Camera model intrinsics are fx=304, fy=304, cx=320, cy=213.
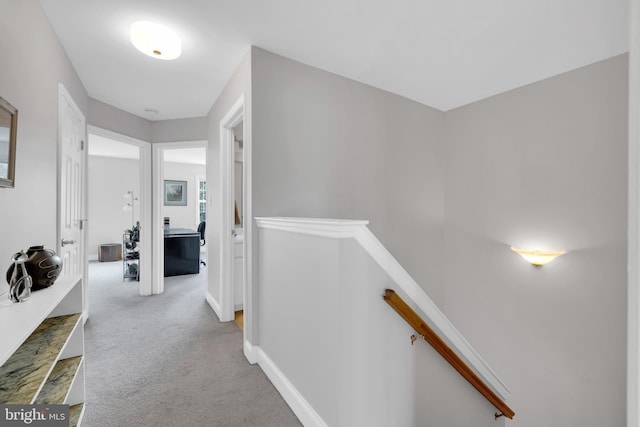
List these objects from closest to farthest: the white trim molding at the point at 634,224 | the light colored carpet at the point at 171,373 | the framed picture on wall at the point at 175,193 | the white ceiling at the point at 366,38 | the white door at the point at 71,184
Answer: the white trim molding at the point at 634,224, the light colored carpet at the point at 171,373, the white ceiling at the point at 366,38, the white door at the point at 71,184, the framed picture on wall at the point at 175,193

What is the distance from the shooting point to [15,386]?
108cm

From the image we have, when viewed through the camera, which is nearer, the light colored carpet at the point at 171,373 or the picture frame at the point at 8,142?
the picture frame at the point at 8,142

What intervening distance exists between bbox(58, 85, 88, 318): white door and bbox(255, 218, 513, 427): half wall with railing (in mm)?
1870

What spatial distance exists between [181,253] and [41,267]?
383cm

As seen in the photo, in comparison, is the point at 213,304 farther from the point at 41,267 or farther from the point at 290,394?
the point at 41,267

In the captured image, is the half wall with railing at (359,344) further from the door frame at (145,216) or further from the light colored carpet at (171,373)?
the door frame at (145,216)

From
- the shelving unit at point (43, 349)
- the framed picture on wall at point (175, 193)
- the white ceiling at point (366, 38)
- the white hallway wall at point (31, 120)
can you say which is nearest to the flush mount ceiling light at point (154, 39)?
the white ceiling at point (366, 38)

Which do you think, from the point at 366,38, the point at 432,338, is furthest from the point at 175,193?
the point at 432,338

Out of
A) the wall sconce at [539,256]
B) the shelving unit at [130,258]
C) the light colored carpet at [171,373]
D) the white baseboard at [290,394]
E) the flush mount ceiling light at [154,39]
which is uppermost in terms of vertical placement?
the flush mount ceiling light at [154,39]

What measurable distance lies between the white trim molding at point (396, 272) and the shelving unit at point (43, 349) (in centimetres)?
113

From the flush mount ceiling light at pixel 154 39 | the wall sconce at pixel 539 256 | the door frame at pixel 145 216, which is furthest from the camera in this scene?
the door frame at pixel 145 216

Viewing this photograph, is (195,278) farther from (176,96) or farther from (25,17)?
(25,17)
